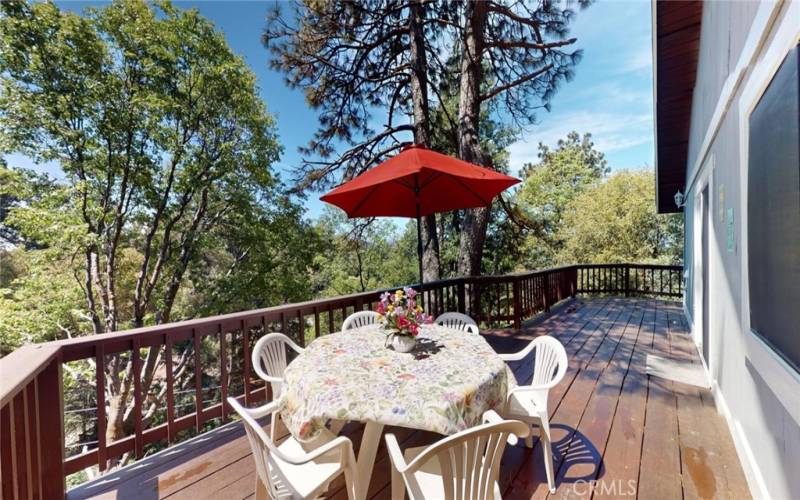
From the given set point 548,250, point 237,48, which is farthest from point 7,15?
point 548,250

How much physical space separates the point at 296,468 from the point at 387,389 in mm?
513

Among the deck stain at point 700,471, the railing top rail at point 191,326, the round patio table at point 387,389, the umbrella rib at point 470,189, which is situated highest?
the umbrella rib at point 470,189

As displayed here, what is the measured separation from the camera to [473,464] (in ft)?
3.79

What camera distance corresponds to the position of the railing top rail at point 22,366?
1.14 meters

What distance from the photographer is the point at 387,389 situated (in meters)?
1.55

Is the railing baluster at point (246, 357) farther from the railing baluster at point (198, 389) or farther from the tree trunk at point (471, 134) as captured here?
the tree trunk at point (471, 134)

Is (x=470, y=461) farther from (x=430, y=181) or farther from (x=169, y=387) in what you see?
(x=430, y=181)

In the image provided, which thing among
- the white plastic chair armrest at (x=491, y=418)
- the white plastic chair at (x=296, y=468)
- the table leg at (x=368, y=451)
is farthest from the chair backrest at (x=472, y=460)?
the table leg at (x=368, y=451)

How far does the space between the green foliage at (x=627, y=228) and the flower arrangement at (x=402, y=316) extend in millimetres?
13666

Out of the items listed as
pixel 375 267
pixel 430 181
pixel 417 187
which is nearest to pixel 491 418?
pixel 417 187

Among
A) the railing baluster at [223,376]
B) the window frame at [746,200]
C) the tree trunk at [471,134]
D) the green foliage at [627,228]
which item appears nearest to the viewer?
the window frame at [746,200]

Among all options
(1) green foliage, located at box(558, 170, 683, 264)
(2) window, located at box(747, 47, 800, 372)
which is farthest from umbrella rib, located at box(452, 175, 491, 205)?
(1) green foliage, located at box(558, 170, 683, 264)

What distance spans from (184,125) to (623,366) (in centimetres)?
1162

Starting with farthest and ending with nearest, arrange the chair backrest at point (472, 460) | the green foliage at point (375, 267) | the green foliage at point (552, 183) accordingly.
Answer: the green foliage at point (552, 183) < the green foliage at point (375, 267) < the chair backrest at point (472, 460)
